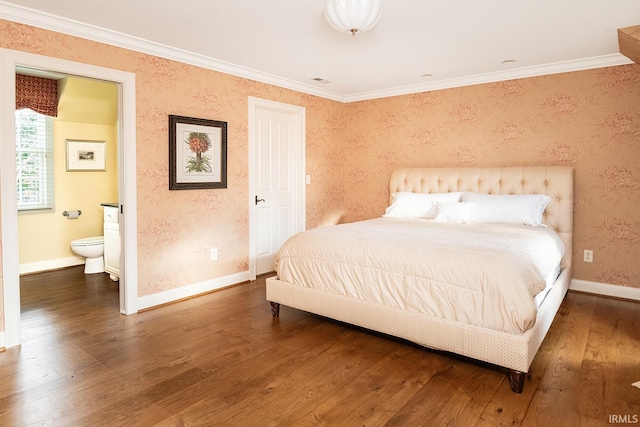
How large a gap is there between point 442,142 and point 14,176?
4250 mm

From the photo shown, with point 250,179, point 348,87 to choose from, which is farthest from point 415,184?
point 250,179

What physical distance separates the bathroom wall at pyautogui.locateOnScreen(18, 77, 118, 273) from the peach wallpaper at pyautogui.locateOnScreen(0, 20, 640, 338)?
1562 mm

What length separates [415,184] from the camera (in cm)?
495

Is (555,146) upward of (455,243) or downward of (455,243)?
upward

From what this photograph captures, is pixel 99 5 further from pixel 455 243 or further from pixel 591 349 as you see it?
pixel 591 349

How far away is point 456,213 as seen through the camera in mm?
4035

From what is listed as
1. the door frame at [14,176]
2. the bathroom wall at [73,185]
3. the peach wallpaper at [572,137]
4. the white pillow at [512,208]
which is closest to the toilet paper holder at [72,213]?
the bathroom wall at [73,185]

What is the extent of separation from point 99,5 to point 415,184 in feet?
11.9

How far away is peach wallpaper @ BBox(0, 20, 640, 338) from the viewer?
A: 357 cm

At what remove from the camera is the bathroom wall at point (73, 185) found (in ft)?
15.7

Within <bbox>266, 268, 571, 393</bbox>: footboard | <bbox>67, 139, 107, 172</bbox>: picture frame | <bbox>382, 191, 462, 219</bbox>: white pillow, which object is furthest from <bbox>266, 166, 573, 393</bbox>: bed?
<bbox>67, 139, 107, 172</bbox>: picture frame

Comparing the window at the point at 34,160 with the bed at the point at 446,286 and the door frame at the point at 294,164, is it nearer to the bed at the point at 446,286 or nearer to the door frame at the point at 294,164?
the door frame at the point at 294,164

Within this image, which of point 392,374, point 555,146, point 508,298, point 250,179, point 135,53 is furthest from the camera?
point 250,179

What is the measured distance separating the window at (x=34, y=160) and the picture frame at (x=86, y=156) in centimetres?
22
